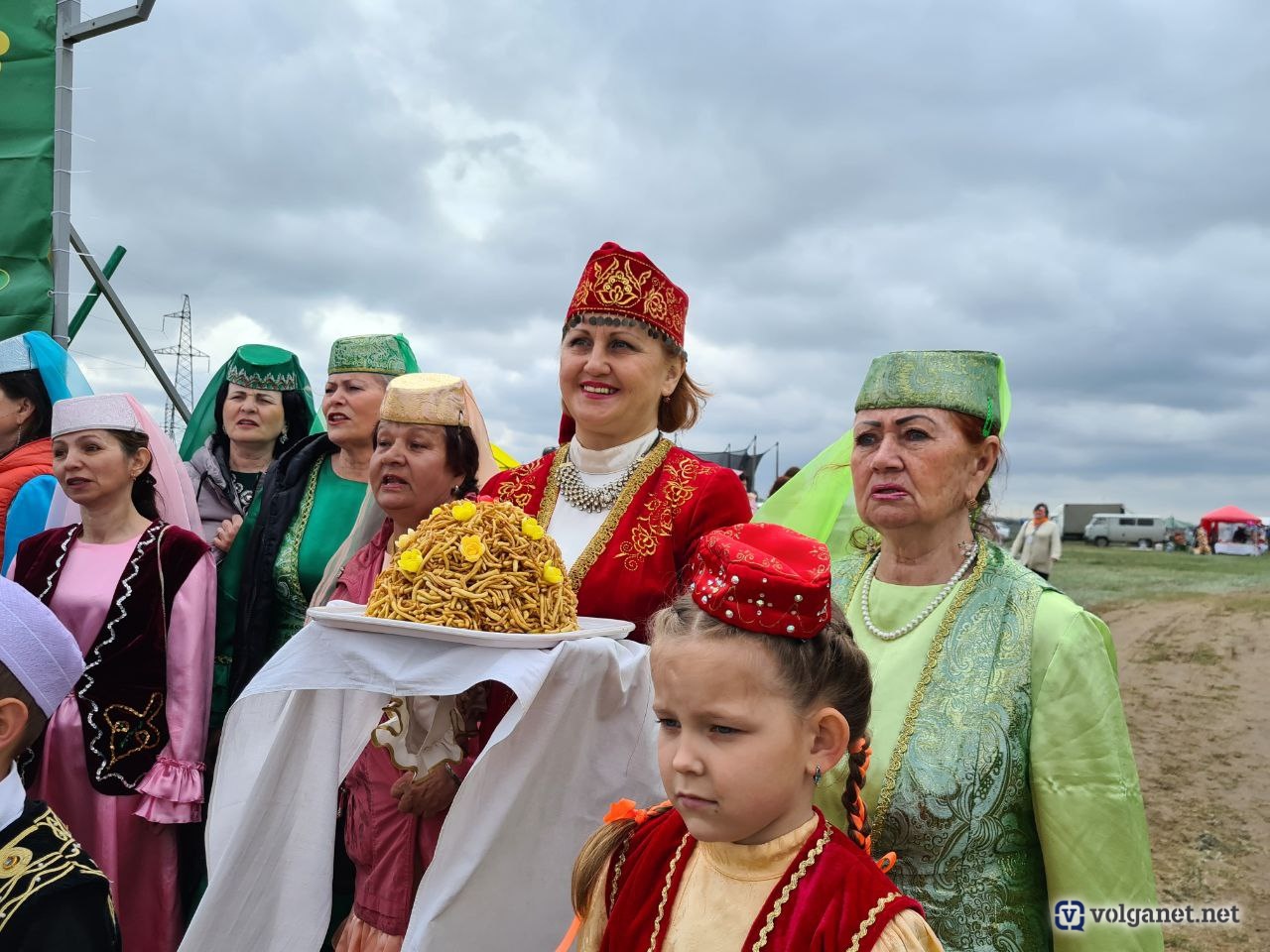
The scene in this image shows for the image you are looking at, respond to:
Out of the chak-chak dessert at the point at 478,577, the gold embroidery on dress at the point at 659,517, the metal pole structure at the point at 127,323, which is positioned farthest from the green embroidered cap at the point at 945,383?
the metal pole structure at the point at 127,323

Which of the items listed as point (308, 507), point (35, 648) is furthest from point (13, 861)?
point (308, 507)

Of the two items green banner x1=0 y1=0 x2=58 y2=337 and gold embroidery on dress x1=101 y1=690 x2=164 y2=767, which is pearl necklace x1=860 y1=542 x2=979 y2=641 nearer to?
gold embroidery on dress x1=101 y1=690 x2=164 y2=767

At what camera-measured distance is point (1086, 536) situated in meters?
48.7

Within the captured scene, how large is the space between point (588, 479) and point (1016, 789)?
55.5 inches

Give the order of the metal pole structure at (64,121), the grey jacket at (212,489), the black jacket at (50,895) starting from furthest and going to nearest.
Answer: the metal pole structure at (64,121)
the grey jacket at (212,489)
the black jacket at (50,895)

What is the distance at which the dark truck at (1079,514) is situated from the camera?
52625 millimetres

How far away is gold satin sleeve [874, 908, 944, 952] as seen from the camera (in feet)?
4.83

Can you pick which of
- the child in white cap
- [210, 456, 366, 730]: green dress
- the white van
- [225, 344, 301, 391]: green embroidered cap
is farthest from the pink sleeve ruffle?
the white van

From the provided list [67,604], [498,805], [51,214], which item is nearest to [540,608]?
[498,805]

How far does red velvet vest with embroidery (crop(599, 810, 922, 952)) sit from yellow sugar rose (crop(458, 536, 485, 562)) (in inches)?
27.1

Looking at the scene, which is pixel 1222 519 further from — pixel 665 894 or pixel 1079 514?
pixel 665 894

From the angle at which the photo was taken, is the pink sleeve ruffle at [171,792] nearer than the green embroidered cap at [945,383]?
No

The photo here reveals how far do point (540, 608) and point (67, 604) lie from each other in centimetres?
213

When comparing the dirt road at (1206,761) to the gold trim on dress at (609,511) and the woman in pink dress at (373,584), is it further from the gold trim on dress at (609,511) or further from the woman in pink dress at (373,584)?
the woman in pink dress at (373,584)
